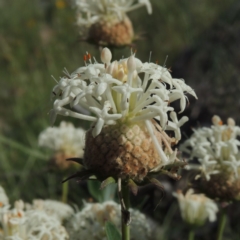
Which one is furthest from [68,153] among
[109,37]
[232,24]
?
[232,24]

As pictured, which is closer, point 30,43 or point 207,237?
point 207,237

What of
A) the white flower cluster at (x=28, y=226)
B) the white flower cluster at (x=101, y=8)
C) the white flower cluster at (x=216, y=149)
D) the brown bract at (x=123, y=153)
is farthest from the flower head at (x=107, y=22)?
the brown bract at (x=123, y=153)

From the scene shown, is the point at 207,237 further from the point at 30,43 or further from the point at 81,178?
the point at 30,43

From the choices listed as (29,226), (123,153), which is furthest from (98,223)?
(123,153)

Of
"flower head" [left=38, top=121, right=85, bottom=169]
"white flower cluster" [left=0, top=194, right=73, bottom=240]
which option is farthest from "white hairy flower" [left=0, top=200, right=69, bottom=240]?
"flower head" [left=38, top=121, right=85, bottom=169]

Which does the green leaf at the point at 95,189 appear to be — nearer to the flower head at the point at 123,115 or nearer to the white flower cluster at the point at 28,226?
the white flower cluster at the point at 28,226

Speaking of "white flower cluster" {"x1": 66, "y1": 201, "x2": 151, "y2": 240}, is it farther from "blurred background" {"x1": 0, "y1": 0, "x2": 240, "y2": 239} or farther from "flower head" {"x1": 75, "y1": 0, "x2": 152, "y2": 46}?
"flower head" {"x1": 75, "y1": 0, "x2": 152, "y2": 46}

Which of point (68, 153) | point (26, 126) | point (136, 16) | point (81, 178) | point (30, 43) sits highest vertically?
point (136, 16)

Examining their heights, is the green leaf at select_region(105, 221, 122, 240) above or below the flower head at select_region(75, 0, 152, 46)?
below
